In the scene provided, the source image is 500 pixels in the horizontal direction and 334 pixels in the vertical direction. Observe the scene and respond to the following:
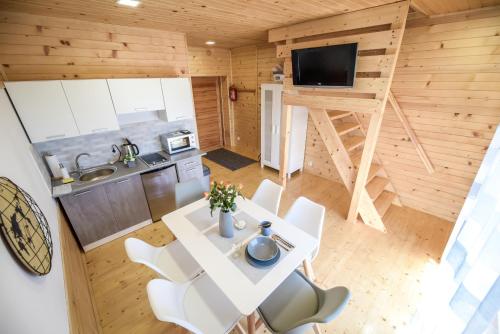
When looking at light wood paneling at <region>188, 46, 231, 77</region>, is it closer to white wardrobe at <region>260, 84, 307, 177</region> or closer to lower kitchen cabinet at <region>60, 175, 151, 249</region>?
white wardrobe at <region>260, 84, 307, 177</region>

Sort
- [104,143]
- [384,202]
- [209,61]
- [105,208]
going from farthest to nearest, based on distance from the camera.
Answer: [209,61] → [384,202] → [104,143] → [105,208]

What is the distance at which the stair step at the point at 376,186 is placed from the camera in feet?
10.2

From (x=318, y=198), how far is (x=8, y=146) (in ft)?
12.5

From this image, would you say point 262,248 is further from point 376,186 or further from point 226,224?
point 376,186

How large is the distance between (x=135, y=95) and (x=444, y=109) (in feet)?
13.6

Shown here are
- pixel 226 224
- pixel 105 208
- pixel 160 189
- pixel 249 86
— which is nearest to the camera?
pixel 226 224

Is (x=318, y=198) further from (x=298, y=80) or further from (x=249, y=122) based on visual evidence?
(x=249, y=122)

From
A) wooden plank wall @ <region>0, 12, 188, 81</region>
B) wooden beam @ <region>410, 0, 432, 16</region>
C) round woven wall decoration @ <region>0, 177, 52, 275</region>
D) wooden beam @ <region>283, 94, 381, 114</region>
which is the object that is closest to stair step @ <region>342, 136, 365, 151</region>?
wooden beam @ <region>283, 94, 381, 114</region>

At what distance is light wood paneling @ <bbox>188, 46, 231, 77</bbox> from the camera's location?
4.65 metres

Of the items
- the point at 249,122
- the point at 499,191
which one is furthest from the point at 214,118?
the point at 499,191

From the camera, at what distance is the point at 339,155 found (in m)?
2.98

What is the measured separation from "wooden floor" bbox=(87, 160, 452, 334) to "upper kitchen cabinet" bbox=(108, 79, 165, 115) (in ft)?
5.69

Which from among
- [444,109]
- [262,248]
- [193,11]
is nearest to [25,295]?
[262,248]

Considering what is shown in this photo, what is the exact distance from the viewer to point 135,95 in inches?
107
